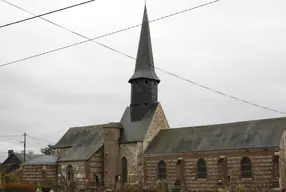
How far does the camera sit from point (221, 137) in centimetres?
3844

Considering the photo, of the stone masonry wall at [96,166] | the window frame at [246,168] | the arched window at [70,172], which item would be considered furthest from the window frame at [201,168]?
the arched window at [70,172]

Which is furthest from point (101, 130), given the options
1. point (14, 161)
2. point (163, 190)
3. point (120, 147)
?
point (14, 161)

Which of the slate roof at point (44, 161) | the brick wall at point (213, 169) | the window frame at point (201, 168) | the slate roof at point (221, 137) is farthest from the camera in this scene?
the slate roof at point (44, 161)

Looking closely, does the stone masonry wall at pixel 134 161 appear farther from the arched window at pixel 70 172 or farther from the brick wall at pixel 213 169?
the arched window at pixel 70 172

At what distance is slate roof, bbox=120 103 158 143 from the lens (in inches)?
1678

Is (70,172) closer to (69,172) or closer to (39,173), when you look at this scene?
(69,172)

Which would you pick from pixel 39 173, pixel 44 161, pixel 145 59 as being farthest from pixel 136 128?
pixel 39 173

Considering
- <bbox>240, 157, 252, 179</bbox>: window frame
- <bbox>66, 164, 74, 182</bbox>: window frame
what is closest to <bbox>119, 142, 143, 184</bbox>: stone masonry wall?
<bbox>66, 164, 74, 182</bbox>: window frame

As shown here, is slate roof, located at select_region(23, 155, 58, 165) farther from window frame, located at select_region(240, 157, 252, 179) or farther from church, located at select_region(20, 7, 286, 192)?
window frame, located at select_region(240, 157, 252, 179)

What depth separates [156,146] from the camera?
41.8 m

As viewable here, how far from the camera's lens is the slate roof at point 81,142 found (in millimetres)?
44978

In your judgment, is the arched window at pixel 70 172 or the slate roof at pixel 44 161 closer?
the arched window at pixel 70 172

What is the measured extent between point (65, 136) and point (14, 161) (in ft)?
83.1

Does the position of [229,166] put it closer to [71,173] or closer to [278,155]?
[278,155]
